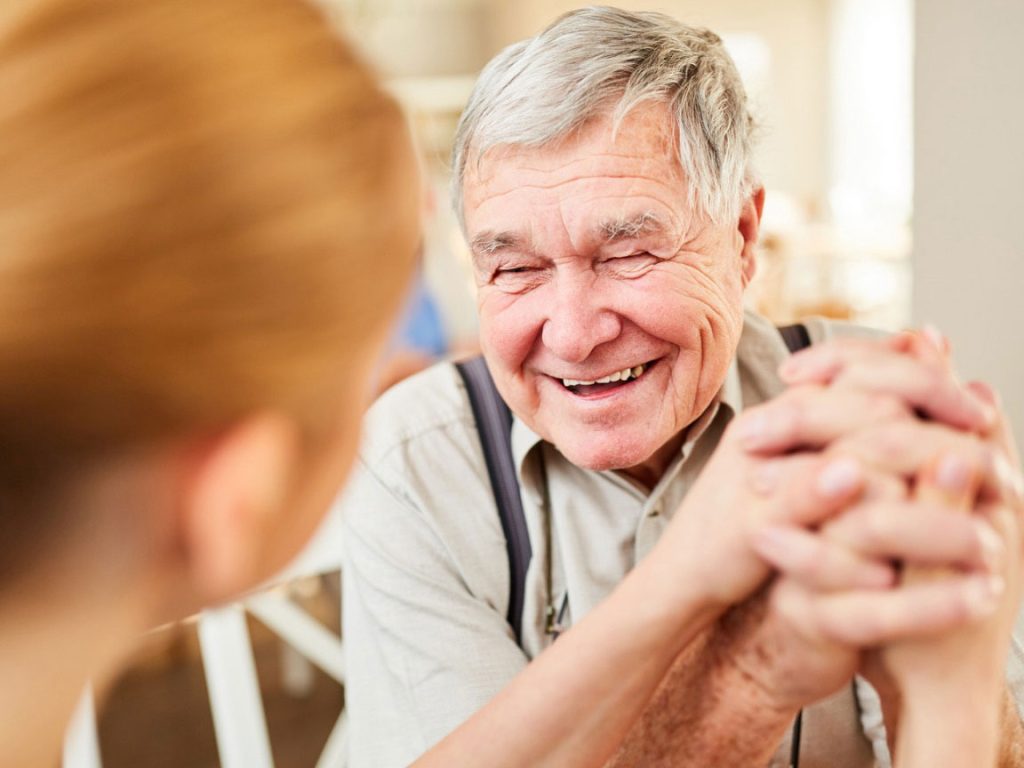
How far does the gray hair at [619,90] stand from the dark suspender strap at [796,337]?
28cm

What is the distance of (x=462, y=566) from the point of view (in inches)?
53.4

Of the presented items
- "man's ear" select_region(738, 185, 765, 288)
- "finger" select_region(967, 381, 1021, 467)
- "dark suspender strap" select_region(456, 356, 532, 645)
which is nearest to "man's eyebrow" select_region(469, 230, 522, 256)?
"dark suspender strap" select_region(456, 356, 532, 645)

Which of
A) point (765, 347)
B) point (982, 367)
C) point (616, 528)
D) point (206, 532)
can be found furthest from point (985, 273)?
point (206, 532)

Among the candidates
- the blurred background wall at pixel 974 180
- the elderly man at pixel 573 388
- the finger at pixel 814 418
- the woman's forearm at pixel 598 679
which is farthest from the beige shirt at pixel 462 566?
the finger at pixel 814 418

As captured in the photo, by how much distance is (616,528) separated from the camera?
1395mm

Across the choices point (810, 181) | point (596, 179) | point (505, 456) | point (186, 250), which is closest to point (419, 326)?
point (505, 456)

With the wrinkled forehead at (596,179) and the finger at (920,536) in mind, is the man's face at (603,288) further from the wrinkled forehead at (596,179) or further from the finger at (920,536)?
the finger at (920,536)

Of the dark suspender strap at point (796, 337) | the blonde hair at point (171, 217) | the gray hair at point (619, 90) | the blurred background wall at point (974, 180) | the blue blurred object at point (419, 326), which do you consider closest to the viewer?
the blonde hair at point (171, 217)

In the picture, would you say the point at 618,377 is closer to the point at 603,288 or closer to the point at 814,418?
the point at 603,288

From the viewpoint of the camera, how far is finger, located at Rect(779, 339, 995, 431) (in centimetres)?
90

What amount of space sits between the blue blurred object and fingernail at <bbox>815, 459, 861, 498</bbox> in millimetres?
363

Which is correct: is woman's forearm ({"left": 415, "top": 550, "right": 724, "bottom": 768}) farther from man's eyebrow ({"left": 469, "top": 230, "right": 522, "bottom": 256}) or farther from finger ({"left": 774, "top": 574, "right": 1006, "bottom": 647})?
man's eyebrow ({"left": 469, "top": 230, "right": 522, "bottom": 256})

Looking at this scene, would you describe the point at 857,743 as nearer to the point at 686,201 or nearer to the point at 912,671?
the point at 912,671

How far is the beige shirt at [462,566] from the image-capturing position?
1311 mm
